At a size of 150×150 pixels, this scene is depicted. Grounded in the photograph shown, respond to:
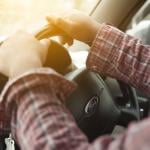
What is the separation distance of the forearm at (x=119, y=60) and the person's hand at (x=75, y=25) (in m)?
0.02

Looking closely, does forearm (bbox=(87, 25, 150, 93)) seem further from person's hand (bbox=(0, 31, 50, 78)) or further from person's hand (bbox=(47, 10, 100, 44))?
person's hand (bbox=(0, 31, 50, 78))

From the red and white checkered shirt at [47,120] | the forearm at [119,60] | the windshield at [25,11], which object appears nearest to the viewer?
the red and white checkered shirt at [47,120]

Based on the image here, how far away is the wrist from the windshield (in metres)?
0.38

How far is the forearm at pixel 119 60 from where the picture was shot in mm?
1057

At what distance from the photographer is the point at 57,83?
2.86 ft

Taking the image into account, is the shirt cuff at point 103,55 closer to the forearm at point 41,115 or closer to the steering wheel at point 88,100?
the steering wheel at point 88,100

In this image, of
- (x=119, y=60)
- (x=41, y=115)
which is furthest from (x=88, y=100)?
(x=41, y=115)

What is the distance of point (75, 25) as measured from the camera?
106 cm

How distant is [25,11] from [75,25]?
352mm

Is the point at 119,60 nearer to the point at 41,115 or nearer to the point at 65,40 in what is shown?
the point at 65,40

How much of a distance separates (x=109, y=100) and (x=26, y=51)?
9.3 inches

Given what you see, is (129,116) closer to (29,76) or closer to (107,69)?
(107,69)

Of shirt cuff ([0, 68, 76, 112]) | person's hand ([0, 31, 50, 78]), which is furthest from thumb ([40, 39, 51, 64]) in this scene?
shirt cuff ([0, 68, 76, 112])

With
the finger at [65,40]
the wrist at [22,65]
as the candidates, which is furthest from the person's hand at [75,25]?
A: the wrist at [22,65]
